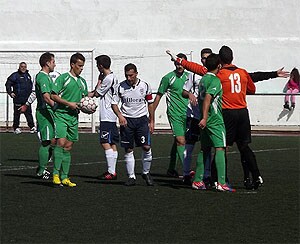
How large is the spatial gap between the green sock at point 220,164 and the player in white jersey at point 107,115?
2513 mm

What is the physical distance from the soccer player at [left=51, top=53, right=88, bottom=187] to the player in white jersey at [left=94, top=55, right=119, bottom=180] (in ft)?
3.79

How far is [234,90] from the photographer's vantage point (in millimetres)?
13164

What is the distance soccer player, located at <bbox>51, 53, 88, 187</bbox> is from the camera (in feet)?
45.0

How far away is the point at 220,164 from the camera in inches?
511

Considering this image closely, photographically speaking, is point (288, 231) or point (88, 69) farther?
point (88, 69)

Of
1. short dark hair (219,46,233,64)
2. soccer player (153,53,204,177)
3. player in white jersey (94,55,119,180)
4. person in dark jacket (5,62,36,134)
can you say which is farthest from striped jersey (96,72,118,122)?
person in dark jacket (5,62,36,134)

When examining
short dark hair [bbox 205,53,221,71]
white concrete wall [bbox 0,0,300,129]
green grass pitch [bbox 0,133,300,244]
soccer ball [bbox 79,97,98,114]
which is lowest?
green grass pitch [bbox 0,133,300,244]

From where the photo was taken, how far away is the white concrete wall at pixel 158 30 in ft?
114

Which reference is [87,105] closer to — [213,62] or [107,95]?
[107,95]

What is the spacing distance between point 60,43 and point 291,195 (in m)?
24.5

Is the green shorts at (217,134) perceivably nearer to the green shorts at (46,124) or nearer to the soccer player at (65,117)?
the soccer player at (65,117)

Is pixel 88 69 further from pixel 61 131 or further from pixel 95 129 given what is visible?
pixel 61 131

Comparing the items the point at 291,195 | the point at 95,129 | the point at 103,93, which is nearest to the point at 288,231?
the point at 291,195

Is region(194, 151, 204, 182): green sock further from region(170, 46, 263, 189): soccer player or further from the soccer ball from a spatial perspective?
the soccer ball
